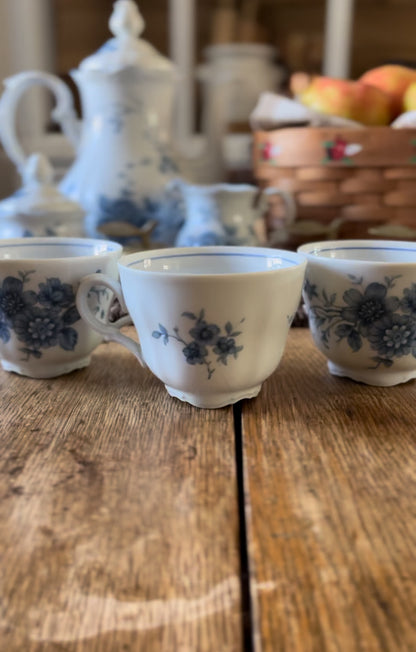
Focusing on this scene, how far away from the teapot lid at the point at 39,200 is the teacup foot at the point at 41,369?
22cm

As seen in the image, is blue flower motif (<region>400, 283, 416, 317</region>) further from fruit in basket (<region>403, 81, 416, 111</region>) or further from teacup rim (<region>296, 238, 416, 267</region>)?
fruit in basket (<region>403, 81, 416, 111</region>)

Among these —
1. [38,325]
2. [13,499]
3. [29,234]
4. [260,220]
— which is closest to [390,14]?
[260,220]

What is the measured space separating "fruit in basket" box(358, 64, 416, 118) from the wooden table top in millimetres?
424

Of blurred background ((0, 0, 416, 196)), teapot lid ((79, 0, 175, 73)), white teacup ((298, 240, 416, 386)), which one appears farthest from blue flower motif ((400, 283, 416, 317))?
blurred background ((0, 0, 416, 196))

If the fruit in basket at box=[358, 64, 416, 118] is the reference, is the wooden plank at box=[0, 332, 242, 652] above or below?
below

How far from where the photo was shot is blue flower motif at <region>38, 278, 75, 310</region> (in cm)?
45

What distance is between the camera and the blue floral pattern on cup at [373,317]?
431 millimetres

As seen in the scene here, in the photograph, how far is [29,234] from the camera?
66 cm

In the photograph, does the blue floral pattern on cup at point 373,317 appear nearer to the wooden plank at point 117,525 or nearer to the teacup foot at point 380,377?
the teacup foot at point 380,377

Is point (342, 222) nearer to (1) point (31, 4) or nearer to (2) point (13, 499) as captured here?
(2) point (13, 499)

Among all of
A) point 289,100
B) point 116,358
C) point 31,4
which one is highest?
point 31,4

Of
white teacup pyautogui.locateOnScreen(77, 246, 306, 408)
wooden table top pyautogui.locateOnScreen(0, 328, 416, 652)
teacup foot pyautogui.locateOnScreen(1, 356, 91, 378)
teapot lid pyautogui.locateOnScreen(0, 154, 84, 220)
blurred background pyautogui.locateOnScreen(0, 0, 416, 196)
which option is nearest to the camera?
wooden table top pyautogui.locateOnScreen(0, 328, 416, 652)

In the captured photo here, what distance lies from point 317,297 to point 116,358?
0.19 m

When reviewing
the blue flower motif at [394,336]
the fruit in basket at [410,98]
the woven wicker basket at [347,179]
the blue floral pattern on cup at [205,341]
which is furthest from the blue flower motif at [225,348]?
the fruit in basket at [410,98]
